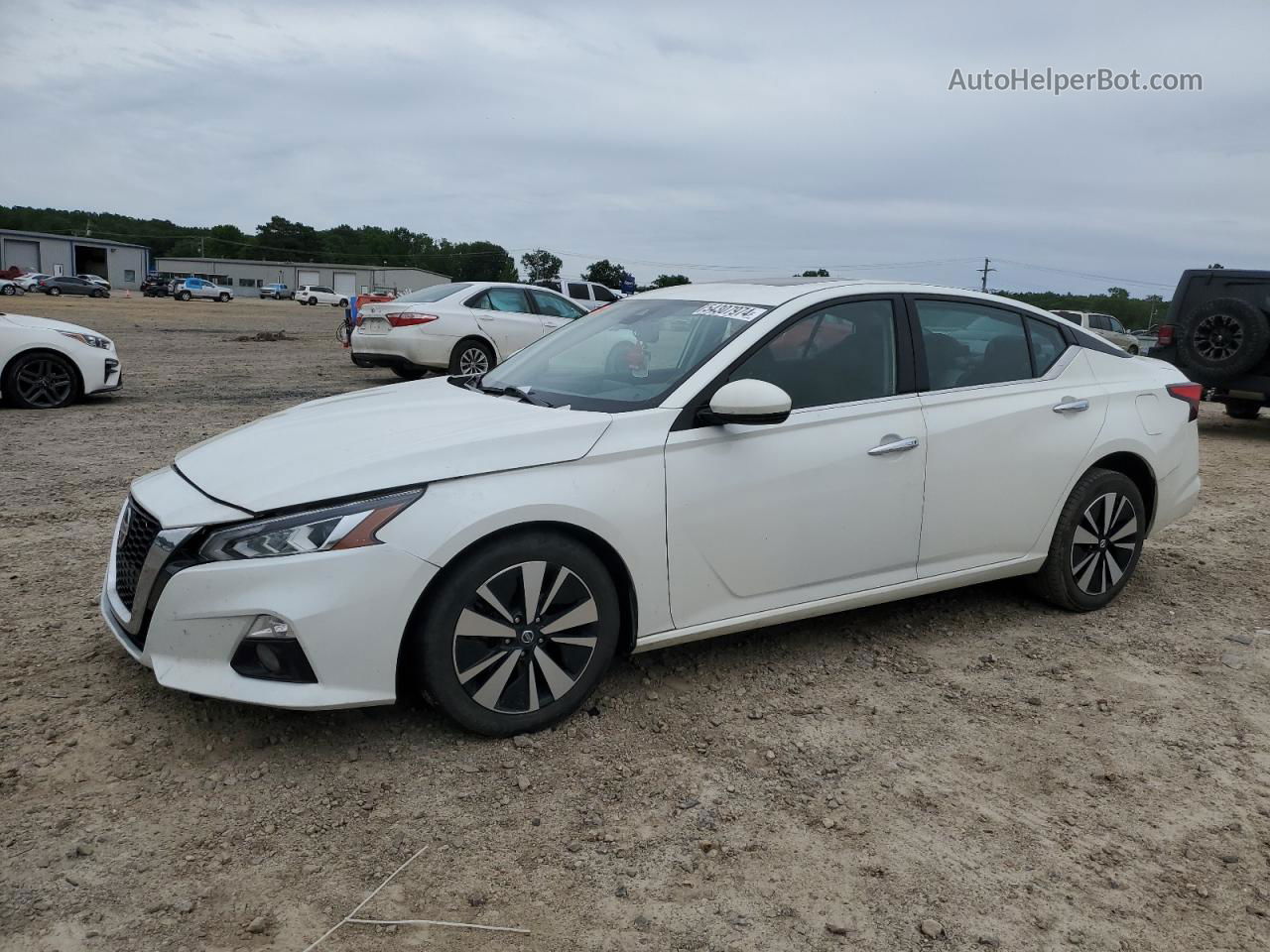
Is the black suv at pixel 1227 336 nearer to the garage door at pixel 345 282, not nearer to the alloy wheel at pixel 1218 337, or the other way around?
the alloy wheel at pixel 1218 337

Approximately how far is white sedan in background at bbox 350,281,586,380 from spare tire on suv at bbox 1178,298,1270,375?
7300 millimetres

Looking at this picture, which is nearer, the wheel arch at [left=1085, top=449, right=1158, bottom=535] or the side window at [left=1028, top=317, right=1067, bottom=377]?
the side window at [left=1028, top=317, right=1067, bottom=377]

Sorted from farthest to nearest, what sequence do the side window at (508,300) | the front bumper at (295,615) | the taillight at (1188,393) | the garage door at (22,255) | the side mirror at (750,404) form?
1. the garage door at (22,255)
2. the side window at (508,300)
3. the taillight at (1188,393)
4. the side mirror at (750,404)
5. the front bumper at (295,615)

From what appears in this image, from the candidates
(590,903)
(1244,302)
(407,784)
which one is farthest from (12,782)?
(1244,302)

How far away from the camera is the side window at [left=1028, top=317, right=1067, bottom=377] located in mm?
4715

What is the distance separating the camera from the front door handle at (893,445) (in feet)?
13.2

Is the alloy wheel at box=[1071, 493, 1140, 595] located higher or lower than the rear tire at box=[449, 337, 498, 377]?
lower

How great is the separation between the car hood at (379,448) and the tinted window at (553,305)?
10.8 m

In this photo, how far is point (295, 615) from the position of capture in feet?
9.86

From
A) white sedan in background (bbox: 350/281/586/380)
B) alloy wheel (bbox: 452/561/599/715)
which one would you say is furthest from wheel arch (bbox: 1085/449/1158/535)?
white sedan in background (bbox: 350/281/586/380)

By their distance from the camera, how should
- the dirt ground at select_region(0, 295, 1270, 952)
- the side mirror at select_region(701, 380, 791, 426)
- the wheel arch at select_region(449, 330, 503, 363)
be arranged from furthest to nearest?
the wheel arch at select_region(449, 330, 503, 363)
the side mirror at select_region(701, 380, 791, 426)
the dirt ground at select_region(0, 295, 1270, 952)

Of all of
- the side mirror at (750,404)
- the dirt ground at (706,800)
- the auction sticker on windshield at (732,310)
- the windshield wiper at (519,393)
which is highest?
the auction sticker on windshield at (732,310)

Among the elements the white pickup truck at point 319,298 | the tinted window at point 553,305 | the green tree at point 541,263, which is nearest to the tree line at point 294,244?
the green tree at point 541,263

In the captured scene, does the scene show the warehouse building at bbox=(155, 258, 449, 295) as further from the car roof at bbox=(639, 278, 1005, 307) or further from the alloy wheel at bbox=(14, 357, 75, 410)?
the car roof at bbox=(639, 278, 1005, 307)
